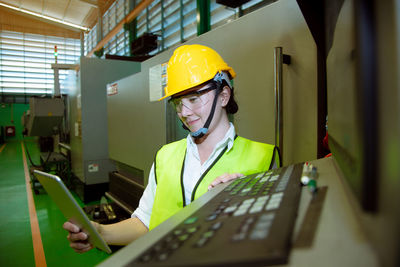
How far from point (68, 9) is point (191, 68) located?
10.2 metres

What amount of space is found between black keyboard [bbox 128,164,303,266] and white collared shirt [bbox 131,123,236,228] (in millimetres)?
564

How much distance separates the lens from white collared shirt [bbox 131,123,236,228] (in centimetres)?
104

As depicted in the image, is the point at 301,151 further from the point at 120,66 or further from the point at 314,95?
the point at 120,66

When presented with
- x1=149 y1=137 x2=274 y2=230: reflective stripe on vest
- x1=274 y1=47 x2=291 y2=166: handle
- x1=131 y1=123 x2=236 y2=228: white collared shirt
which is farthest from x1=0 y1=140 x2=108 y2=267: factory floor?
x1=274 y1=47 x2=291 y2=166: handle

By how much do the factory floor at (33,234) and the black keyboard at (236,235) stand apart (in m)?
2.36

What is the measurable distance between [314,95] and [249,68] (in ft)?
1.26

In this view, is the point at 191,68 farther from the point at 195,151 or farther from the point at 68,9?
the point at 68,9

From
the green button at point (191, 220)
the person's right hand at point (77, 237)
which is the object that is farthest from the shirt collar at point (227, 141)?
the green button at point (191, 220)

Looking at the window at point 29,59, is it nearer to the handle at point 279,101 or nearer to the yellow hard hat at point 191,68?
the yellow hard hat at point 191,68

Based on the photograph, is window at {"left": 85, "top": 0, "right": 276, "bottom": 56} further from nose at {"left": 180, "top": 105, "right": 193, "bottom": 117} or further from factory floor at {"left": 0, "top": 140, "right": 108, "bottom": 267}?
factory floor at {"left": 0, "top": 140, "right": 108, "bottom": 267}

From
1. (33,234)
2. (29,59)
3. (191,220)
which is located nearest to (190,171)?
(191,220)

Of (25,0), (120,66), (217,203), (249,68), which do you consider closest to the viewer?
(217,203)


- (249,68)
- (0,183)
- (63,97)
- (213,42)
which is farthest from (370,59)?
A: (0,183)

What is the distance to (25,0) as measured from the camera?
30.8 ft
